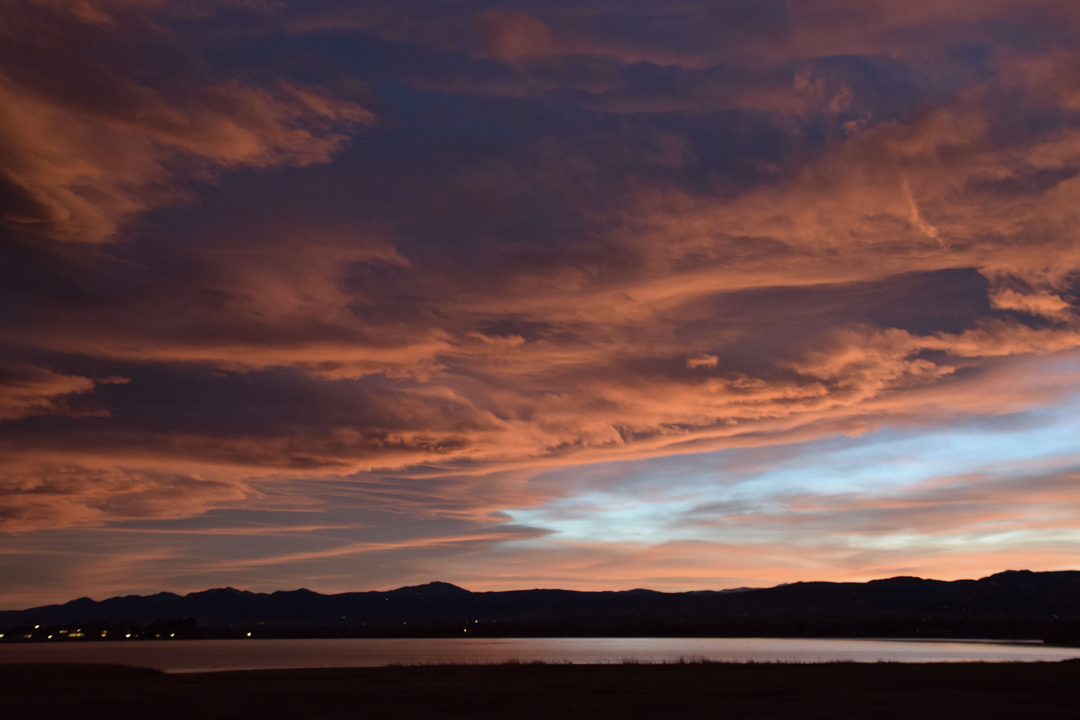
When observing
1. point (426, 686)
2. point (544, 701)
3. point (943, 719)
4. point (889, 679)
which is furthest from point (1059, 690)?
point (426, 686)

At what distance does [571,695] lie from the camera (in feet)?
140

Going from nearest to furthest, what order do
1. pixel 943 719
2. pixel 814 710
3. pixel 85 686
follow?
pixel 943 719 < pixel 814 710 < pixel 85 686

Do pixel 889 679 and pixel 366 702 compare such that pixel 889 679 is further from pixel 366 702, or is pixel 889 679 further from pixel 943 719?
pixel 366 702

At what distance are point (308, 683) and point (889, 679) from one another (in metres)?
37.8

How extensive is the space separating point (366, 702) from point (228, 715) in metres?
7.08

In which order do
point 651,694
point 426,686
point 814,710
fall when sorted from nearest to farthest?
point 814,710 → point 651,694 → point 426,686

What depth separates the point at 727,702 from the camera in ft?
129

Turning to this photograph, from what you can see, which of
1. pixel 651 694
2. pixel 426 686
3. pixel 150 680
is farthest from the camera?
pixel 150 680

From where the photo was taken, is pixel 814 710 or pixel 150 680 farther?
pixel 150 680

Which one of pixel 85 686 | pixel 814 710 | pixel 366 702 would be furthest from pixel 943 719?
pixel 85 686

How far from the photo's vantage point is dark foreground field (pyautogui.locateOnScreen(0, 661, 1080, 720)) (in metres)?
35.4

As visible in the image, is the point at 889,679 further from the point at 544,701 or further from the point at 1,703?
the point at 1,703

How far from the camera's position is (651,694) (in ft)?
143

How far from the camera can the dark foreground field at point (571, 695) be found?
116 ft
